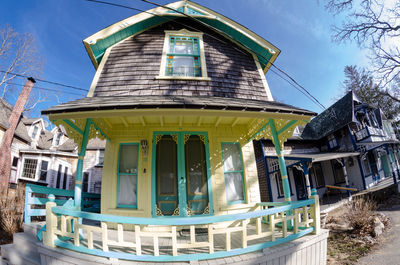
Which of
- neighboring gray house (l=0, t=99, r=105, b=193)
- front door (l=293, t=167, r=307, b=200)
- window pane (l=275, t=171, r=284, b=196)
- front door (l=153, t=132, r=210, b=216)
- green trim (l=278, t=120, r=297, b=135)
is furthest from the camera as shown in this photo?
front door (l=293, t=167, r=307, b=200)

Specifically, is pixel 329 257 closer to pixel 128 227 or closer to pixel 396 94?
pixel 128 227

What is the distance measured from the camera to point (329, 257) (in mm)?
5156

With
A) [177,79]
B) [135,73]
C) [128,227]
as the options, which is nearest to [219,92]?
[177,79]

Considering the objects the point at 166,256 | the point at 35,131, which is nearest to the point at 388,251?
the point at 166,256

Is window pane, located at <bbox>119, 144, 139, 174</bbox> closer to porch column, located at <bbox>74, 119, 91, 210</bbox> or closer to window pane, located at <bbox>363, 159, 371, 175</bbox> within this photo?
porch column, located at <bbox>74, 119, 91, 210</bbox>

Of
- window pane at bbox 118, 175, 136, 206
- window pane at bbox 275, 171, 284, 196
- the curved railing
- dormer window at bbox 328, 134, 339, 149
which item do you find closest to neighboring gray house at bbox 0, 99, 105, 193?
window pane at bbox 118, 175, 136, 206

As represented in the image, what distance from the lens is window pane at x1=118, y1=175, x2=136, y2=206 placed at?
503 cm

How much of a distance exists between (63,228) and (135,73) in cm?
456

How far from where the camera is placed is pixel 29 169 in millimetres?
13438

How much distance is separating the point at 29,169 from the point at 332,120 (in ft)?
84.4

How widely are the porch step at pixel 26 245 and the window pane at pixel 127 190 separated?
1840 mm

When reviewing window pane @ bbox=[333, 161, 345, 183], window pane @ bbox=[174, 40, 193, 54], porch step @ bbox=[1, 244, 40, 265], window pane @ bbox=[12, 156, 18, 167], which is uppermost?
window pane @ bbox=[174, 40, 193, 54]

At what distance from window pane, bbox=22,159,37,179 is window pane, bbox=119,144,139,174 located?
13.2 m

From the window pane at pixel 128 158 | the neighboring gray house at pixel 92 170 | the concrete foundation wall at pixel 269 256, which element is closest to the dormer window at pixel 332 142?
the concrete foundation wall at pixel 269 256
